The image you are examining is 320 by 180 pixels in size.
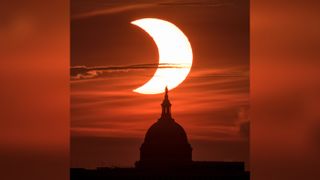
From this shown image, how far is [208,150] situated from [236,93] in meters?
0.52

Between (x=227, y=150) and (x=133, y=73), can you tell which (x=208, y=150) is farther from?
(x=133, y=73)

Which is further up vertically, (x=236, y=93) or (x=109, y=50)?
(x=109, y=50)

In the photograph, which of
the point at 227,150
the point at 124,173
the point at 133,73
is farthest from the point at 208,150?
the point at 124,173

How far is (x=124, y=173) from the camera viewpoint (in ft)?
25.5

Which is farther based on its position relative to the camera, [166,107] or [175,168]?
[175,168]

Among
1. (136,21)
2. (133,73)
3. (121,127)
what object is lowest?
(121,127)

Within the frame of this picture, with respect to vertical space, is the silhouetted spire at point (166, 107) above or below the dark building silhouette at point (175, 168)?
above

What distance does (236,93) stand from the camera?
6.00 metres

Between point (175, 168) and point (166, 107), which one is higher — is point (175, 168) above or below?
below

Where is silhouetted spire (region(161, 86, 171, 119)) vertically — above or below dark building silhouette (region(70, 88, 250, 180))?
above

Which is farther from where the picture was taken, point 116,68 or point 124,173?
point 124,173

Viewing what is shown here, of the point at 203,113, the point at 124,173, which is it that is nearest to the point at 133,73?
the point at 203,113

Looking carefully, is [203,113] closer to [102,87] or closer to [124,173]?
[102,87]

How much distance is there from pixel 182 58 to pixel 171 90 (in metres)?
0.31
